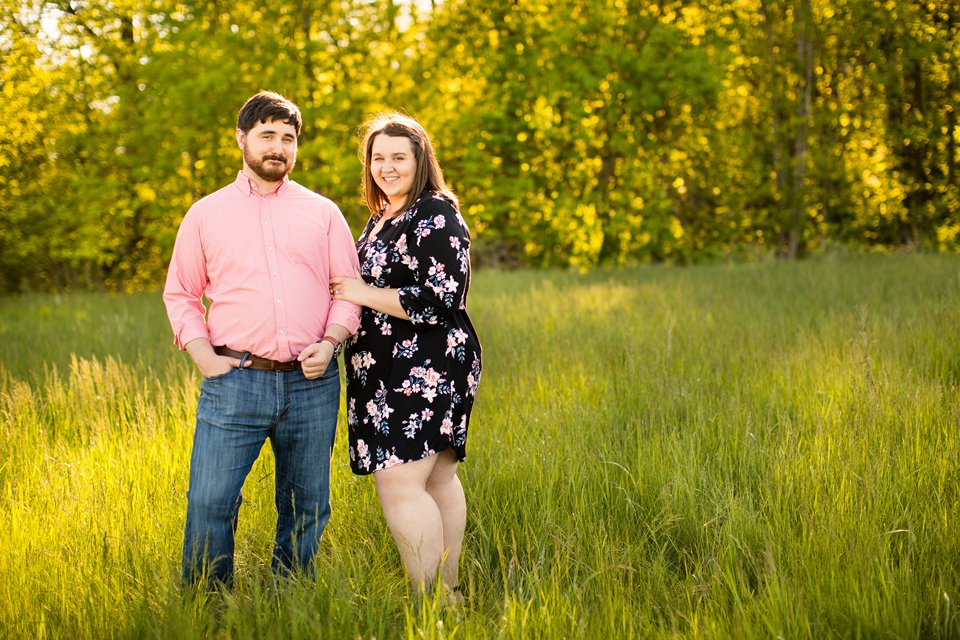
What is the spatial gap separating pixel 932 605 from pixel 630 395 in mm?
2646

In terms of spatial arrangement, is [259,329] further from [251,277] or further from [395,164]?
[395,164]

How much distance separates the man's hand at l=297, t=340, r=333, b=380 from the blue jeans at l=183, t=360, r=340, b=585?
0.10 metres

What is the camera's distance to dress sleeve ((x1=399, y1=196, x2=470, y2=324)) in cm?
284

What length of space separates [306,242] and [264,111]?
52 centimetres

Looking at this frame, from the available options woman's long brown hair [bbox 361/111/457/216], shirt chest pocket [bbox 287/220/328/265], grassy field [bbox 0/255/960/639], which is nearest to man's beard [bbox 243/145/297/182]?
shirt chest pocket [bbox 287/220/328/265]

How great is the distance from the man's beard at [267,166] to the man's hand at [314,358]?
677mm

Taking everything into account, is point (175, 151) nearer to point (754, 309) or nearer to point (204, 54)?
point (204, 54)

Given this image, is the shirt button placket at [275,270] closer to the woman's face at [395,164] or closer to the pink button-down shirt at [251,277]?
the pink button-down shirt at [251,277]

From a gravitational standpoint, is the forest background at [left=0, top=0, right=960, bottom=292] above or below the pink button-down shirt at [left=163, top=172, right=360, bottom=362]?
above

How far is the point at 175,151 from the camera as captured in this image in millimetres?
16469

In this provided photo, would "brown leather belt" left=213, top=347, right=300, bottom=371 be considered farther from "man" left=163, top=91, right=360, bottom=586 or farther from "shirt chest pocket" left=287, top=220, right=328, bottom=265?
"shirt chest pocket" left=287, top=220, right=328, bottom=265

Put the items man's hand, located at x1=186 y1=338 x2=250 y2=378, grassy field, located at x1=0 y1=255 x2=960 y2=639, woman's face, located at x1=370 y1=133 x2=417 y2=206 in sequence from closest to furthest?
1. grassy field, located at x1=0 y1=255 x2=960 y2=639
2. man's hand, located at x1=186 y1=338 x2=250 y2=378
3. woman's face, located at x1=370 y1=133 x2=417 y2=206

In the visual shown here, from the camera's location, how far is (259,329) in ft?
9.00

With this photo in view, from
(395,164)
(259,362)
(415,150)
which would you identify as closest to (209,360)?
(259,362)
